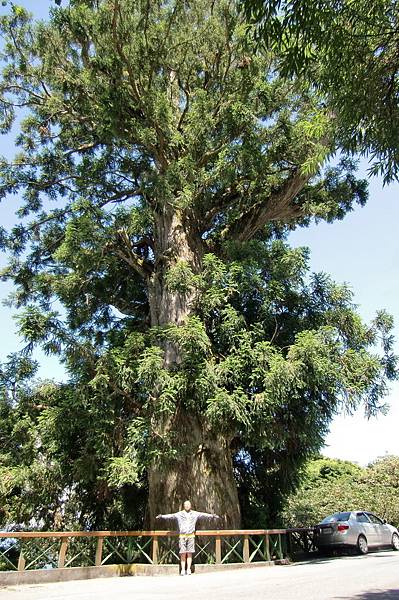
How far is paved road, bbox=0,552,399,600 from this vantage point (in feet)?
21.5

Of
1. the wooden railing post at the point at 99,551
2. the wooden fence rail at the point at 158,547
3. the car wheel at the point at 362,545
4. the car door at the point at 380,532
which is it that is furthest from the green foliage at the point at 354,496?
the wooden railing post at the point at 99,551

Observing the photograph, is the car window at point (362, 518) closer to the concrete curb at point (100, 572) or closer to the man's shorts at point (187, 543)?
the concrete curb at point (100, 572)

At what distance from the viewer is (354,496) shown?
2477 cm

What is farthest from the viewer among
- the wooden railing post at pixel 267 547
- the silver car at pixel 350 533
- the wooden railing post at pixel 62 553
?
the silver car at pixel 350 533

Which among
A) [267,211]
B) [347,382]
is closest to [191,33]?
[267,211]

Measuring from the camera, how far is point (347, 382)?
1265 centimetres

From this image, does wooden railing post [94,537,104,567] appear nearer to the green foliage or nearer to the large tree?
the large tree

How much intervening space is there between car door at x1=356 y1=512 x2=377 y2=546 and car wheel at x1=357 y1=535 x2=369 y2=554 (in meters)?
0.13

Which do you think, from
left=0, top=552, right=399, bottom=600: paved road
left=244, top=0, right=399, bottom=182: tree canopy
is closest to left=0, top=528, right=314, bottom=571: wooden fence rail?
left=0, top=552, right=399, bottom=600: paved road

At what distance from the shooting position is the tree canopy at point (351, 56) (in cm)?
488

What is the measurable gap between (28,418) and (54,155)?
9.13 meters

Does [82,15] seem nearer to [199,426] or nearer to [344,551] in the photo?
[199,426]

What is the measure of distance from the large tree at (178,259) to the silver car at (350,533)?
74.7 inches

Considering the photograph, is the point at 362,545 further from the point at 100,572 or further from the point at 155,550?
the point at 100,572
